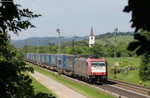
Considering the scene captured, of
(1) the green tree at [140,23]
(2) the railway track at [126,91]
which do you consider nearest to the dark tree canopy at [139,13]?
(1) the green tree at [140,23]

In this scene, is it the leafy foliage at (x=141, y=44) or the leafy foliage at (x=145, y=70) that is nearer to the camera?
the leafy foliage at (x=141, y=44)

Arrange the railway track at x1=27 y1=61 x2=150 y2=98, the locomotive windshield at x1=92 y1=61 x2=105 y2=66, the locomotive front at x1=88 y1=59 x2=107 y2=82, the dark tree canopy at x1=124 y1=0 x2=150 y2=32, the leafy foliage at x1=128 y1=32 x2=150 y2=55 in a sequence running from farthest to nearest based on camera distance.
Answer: the locomotive windshield at x1=92 y1=61 x2=105 y2=66 → the locomotive front at x1=88 y1=59 x2=107 y2=82 → the railway track at x1=27 y1=61 x2=150 y2=98 → the leafy foliage at x1=128 y1=32 x2=150 y2=55 → the dark tree canopy at x1=124 y1=0 x2=150 y2=32

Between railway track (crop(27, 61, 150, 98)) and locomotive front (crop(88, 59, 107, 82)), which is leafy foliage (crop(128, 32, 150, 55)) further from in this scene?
locomotive front (crop(88, 59, 107, 82))

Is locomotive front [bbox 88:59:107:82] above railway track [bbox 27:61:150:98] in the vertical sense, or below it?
above

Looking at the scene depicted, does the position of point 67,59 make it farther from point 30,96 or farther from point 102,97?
point 30,96

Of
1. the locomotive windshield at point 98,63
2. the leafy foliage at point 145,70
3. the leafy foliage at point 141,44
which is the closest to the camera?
the leafy foliage at point 141,44

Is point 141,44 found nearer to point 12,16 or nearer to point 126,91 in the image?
→ point 12,16

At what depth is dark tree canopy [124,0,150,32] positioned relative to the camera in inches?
90.9

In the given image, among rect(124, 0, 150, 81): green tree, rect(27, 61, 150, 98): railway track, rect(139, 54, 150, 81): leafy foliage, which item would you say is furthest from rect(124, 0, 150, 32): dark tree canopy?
rect(139, 54, 150, 81): leafy foliage

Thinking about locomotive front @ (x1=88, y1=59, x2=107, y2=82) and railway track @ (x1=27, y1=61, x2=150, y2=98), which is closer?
railway track @ (x1=27, y1=61, x2=150, y2=98)

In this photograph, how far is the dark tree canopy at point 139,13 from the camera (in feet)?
7.57

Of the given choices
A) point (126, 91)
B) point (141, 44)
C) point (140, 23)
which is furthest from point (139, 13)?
point (126, 91)

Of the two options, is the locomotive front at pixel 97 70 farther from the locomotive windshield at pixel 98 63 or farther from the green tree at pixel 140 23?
the green tree at pixel 140 23

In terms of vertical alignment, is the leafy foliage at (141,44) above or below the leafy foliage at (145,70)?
above
